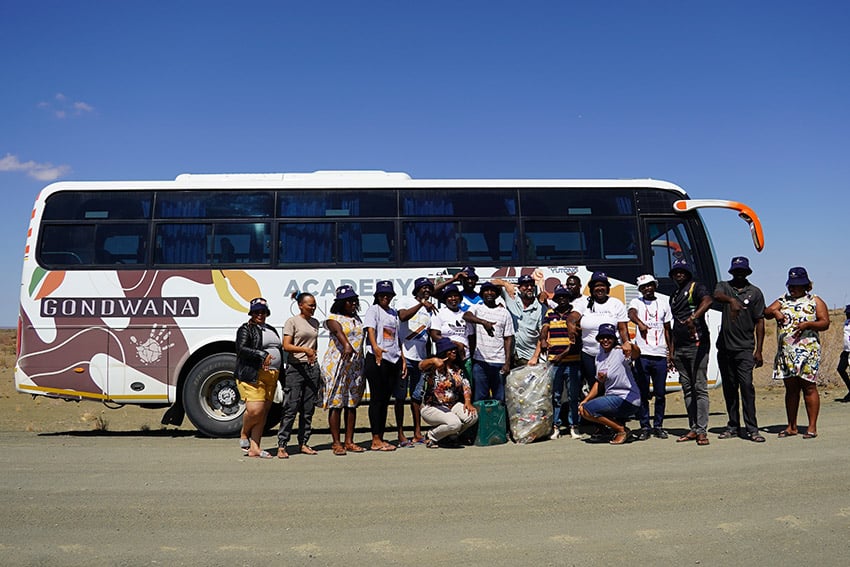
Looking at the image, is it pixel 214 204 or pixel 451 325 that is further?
pixel 214 204

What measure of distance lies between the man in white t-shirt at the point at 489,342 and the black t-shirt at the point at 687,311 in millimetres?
1906

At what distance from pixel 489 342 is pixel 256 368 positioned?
108 inches

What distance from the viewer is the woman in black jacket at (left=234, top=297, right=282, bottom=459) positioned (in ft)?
26.8

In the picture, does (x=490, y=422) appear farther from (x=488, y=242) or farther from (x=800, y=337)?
(x=800, y=337)

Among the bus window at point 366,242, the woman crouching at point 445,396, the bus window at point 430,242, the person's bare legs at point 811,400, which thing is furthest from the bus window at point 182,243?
the person's bare legs at point 811,400

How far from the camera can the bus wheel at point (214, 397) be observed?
10227 mm

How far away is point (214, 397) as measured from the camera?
34.1 ft

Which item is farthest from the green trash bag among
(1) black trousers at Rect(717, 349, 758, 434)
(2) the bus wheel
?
→ (2) the bus wheel

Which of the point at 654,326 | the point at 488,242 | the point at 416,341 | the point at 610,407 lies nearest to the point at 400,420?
the point at 416,341

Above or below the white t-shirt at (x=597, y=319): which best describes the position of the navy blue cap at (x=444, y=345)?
below

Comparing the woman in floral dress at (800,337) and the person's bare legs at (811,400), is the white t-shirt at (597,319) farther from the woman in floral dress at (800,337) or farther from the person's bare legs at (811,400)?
the person's bare legs at (811,400)

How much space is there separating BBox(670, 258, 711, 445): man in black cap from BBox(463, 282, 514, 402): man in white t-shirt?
195 centimetres

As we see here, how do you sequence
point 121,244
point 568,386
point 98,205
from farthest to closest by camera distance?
1. point 98,205
2. point 121,244
3. point 568,386

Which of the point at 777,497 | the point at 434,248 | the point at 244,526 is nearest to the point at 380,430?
the point at 434,248
